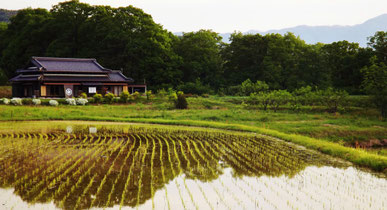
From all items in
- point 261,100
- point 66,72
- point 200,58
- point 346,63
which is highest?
point 200,58

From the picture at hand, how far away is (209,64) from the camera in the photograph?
4219 cm

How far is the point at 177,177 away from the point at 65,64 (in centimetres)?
3147

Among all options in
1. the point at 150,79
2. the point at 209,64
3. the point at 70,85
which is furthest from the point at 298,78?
the point at 70,85

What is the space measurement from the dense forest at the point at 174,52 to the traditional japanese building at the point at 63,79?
5411mm

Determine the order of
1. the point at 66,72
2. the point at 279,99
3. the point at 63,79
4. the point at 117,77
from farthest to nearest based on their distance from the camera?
the point at 117,77 < the point at 66,72 < the point at 63,79 < the point at 279,99

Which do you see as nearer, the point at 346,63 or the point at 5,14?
the point at 346,63

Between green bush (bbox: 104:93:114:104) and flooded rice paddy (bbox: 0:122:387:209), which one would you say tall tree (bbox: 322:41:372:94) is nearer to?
green bush (bbox: 104:93:114:104)

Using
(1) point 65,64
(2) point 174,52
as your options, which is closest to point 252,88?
(2) point 174,52

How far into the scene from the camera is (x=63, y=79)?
105 ft

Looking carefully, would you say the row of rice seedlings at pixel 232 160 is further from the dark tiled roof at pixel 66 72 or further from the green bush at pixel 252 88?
the dark tiled roof at pixel 66 72

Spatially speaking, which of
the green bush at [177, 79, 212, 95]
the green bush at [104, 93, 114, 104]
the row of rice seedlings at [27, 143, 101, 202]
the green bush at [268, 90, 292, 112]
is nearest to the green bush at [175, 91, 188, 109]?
the green bush at [104, 93, 114, 104]

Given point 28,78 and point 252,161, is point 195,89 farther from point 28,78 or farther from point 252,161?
point 252,161

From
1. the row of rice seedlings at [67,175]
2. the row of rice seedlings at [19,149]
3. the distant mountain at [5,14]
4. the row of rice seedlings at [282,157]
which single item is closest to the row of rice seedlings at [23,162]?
the row of rice seedlings at [19,149]

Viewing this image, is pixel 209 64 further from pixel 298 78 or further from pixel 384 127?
pixel 384 127
